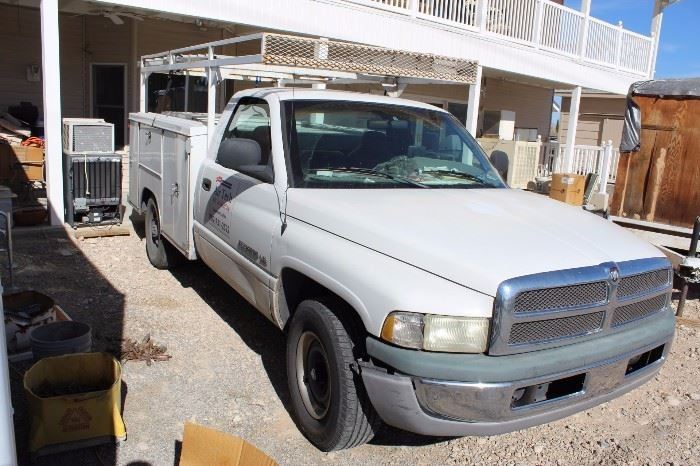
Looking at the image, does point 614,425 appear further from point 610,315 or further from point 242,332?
point 242,332

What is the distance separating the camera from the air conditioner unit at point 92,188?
7.50 meters

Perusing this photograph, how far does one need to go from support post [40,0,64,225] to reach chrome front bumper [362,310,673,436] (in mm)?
5870

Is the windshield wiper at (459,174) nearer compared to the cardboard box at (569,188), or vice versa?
the windshield wiper at (459,174)

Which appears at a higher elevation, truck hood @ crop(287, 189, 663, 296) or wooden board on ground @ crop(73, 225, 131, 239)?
truck hood @ crop(287, 189, 663, 296)

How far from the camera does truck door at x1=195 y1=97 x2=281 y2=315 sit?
3.79 metres

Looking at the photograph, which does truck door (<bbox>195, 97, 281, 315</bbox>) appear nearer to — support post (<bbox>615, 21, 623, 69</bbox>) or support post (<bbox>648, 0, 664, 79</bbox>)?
support post (<bbox>615, 21, 623, 69</bbox>)

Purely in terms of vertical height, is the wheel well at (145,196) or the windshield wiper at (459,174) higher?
the windshield wiper at (459,174)

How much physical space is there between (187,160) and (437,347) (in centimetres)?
314

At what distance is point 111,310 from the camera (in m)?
5.13

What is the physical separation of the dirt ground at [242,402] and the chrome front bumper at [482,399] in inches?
26.6

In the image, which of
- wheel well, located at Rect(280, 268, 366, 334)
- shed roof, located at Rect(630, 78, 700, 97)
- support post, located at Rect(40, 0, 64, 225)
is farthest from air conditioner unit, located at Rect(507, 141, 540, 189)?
wheel well, located at Rect(280, 268, 366, 334)

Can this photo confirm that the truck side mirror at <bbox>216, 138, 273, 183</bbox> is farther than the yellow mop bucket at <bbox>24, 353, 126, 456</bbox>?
Yes

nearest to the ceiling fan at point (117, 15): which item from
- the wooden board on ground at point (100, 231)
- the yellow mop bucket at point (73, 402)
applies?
the wooden board on ground at point (100, 231)

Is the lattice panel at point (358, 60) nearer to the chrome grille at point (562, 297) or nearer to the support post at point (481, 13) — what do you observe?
the chrome grille at point (562, 297)
